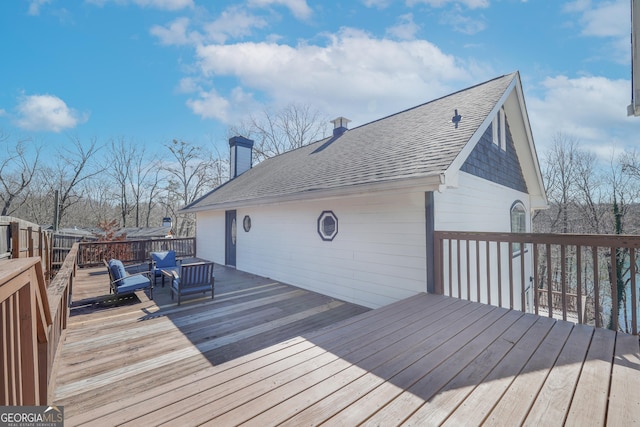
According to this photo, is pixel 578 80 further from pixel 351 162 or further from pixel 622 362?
pixel 622 362

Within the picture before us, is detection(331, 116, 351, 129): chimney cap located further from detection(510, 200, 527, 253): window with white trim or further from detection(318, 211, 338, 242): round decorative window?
detection(510, 200, 527, 253): window with white trim

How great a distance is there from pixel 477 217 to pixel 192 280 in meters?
6.50

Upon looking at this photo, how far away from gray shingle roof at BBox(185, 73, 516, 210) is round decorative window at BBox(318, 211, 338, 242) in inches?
28.3

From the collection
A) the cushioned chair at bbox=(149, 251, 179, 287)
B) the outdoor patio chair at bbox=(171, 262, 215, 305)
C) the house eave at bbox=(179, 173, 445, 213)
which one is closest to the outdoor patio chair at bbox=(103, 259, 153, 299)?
the outdoor patio chair at bbox=(171, 262, 215, 305)

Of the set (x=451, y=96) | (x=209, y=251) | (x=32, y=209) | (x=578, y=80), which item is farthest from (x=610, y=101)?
(x=32, y=209)

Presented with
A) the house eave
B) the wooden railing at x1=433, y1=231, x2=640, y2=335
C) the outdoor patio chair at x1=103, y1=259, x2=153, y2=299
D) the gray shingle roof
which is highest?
the gray shingle roof

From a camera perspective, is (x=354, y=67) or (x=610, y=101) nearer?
(x=354, y=67)

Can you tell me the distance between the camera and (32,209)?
20.2 m

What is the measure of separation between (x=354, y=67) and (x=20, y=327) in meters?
11.2

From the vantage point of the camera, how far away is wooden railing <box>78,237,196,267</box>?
10.2 meters

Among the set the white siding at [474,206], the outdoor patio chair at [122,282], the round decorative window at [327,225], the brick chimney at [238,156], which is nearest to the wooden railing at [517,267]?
the white siding at [474,206]

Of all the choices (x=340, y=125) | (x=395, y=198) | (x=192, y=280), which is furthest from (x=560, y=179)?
(x=192, y=280)

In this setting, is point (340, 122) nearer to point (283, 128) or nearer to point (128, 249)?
point (128, 249)

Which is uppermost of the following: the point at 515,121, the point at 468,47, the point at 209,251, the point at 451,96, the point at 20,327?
the point at 468,47
